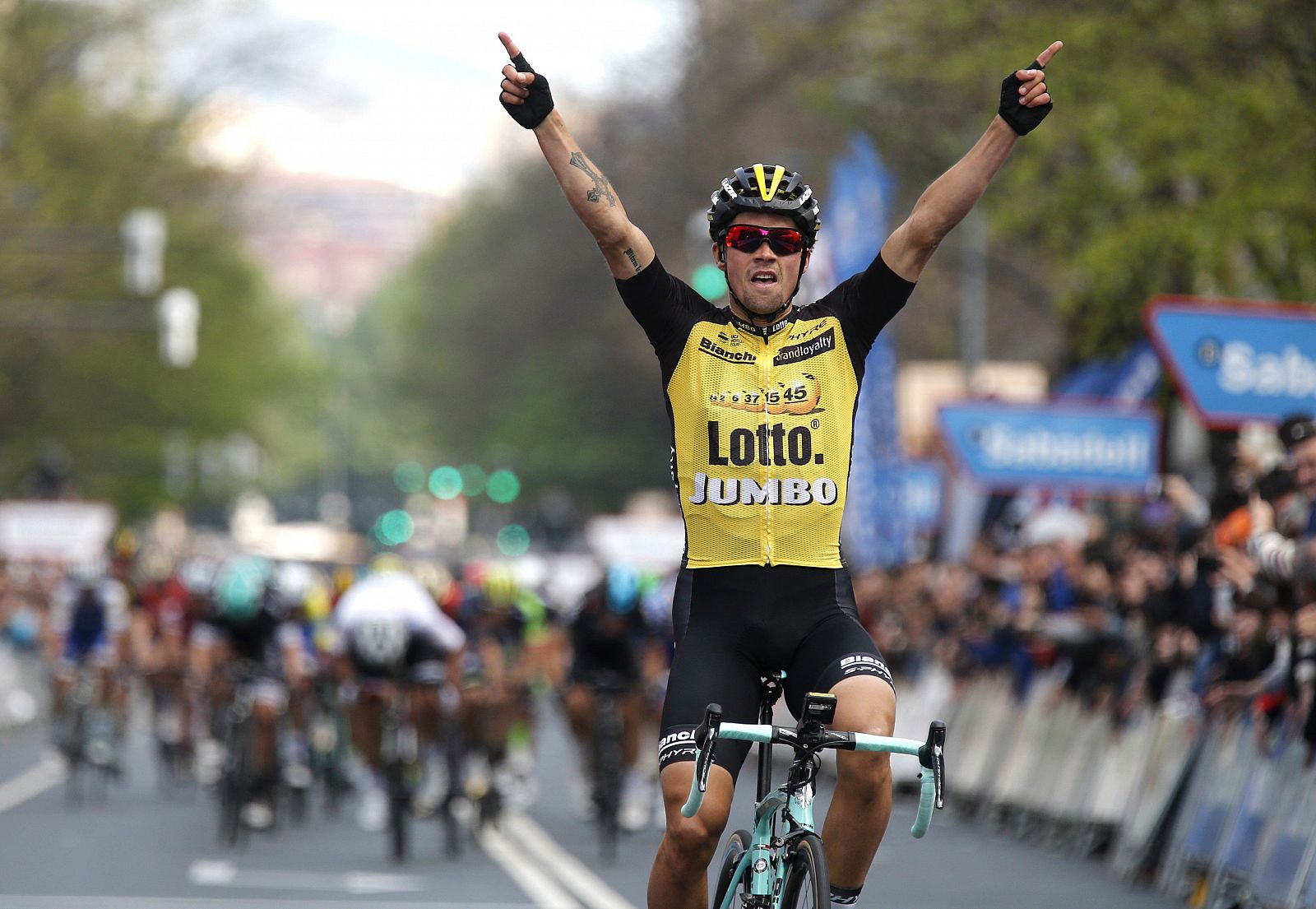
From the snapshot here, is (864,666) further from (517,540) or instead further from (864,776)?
(517,540)

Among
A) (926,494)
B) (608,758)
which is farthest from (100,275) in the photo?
(608,758)

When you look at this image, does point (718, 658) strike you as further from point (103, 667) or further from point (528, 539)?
point (528, 539)

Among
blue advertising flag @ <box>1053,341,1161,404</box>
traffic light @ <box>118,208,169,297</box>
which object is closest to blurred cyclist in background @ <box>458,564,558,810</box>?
blue advertising flag @ <box>1053,341,1161,404</box>

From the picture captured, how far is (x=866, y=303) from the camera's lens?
23.4 ft

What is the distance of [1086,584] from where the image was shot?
17.7 meters

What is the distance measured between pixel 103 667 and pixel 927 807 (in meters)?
16.5

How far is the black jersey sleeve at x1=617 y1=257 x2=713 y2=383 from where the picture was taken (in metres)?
7.10

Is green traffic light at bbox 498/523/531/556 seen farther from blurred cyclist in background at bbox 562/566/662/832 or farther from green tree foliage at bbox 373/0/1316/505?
blurred cyclist in background at bbox 562/566/662/832

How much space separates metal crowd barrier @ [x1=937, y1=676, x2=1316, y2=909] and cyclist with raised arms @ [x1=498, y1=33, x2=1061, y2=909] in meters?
4.40

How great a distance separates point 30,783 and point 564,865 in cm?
881

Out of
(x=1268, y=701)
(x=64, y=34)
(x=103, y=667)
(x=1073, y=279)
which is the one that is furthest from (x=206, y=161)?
(x=1268, y=701)

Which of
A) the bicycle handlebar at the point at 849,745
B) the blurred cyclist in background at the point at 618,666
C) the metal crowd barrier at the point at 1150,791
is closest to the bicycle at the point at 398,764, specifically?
the blurred cyclist in background at the point at 618,666

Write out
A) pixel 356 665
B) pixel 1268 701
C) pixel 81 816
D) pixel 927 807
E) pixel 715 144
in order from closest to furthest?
pixel 927 807
pixel 1268 701
pixel 356 665
pixel 81 816
pixel 715 144

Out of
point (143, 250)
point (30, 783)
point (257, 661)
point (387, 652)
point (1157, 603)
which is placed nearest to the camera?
point (1157, 603)
